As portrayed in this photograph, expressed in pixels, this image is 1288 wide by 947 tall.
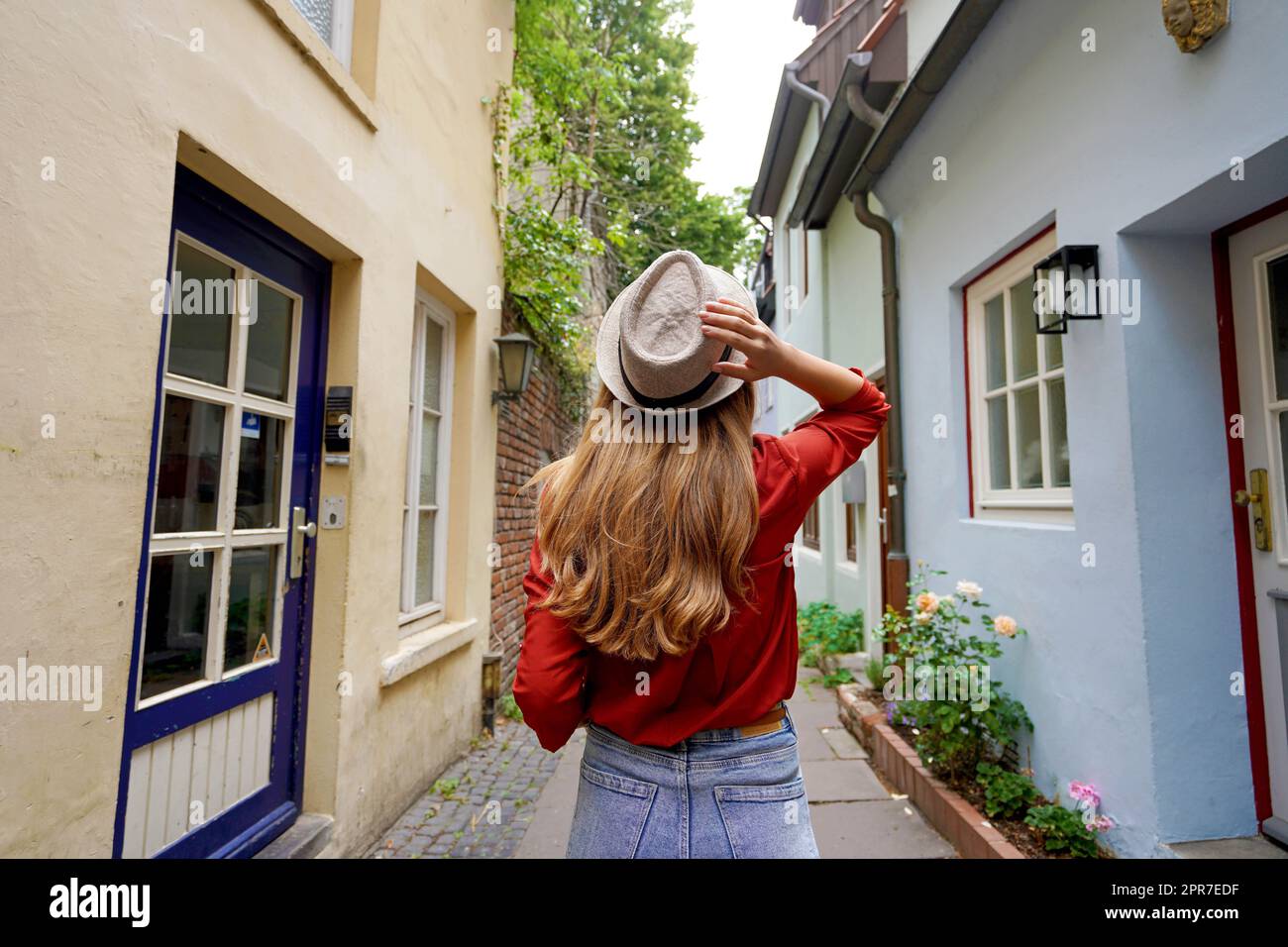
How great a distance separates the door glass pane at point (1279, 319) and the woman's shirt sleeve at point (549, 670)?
2.37m

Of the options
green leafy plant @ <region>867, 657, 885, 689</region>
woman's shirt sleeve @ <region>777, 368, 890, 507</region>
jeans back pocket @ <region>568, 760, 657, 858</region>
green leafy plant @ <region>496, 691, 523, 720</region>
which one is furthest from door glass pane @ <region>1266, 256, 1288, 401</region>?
green leafy plant @ <region>496, 691, 523, 720</region>

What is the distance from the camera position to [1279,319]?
81.5 inches

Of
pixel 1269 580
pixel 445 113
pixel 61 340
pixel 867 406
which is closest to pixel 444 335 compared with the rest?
pixel 445 113

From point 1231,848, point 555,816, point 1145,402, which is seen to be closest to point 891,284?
point 1145,402

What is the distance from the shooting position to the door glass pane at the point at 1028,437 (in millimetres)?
3021

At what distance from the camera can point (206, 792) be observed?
2.21 m

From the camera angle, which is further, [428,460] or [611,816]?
[428,460]

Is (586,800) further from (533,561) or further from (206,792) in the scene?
(206,792)

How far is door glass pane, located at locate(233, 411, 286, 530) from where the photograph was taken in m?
2.40

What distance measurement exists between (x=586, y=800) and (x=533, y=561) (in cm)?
44

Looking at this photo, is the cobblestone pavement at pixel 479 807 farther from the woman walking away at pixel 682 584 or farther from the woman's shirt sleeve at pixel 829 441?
the woman's shirt sleeve at pixel 829 441

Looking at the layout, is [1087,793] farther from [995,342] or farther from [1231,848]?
[995,342]

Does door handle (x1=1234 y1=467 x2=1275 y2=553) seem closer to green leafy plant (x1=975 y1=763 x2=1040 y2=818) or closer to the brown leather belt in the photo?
green leafy plant (x1=975 y1=763 x2=1040 y2=818)

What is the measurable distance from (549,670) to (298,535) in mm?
2041
